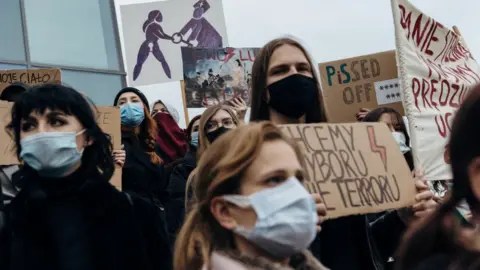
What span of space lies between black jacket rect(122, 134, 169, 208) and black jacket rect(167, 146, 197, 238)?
0.27 feet

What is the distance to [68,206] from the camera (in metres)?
2.81

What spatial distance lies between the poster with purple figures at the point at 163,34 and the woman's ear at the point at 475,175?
660 centimetres

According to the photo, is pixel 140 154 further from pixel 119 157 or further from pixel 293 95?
pixel 293 95

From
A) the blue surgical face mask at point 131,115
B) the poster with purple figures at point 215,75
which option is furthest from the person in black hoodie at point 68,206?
the poster with purple figures at point 215,75

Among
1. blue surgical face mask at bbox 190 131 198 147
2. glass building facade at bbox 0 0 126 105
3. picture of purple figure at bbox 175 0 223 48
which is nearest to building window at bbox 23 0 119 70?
glass building facade at bbox 0 0 126 105

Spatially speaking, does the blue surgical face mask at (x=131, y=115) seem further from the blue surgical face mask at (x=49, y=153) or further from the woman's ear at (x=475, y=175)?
the woman's ear at (x=475, y=175)

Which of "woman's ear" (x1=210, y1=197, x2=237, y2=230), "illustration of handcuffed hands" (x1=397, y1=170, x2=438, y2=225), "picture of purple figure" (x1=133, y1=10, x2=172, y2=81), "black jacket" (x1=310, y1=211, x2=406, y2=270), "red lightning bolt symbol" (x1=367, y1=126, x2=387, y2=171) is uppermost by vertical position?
"picture of purple figure" (x1=133, y1=10, x2=172, y2=81)

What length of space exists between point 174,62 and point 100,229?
5750 mm

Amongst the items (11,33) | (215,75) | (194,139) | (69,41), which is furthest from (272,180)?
(69,41)

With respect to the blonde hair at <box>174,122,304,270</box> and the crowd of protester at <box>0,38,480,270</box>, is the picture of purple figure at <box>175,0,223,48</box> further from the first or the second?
the blonde hair at <box>174,122,304,270</box>

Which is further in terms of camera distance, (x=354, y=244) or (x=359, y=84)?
(x=359, y=84)

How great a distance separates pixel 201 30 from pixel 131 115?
3.98 metres

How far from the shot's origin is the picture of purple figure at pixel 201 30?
345 inches

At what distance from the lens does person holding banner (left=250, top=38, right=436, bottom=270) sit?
283 cm
